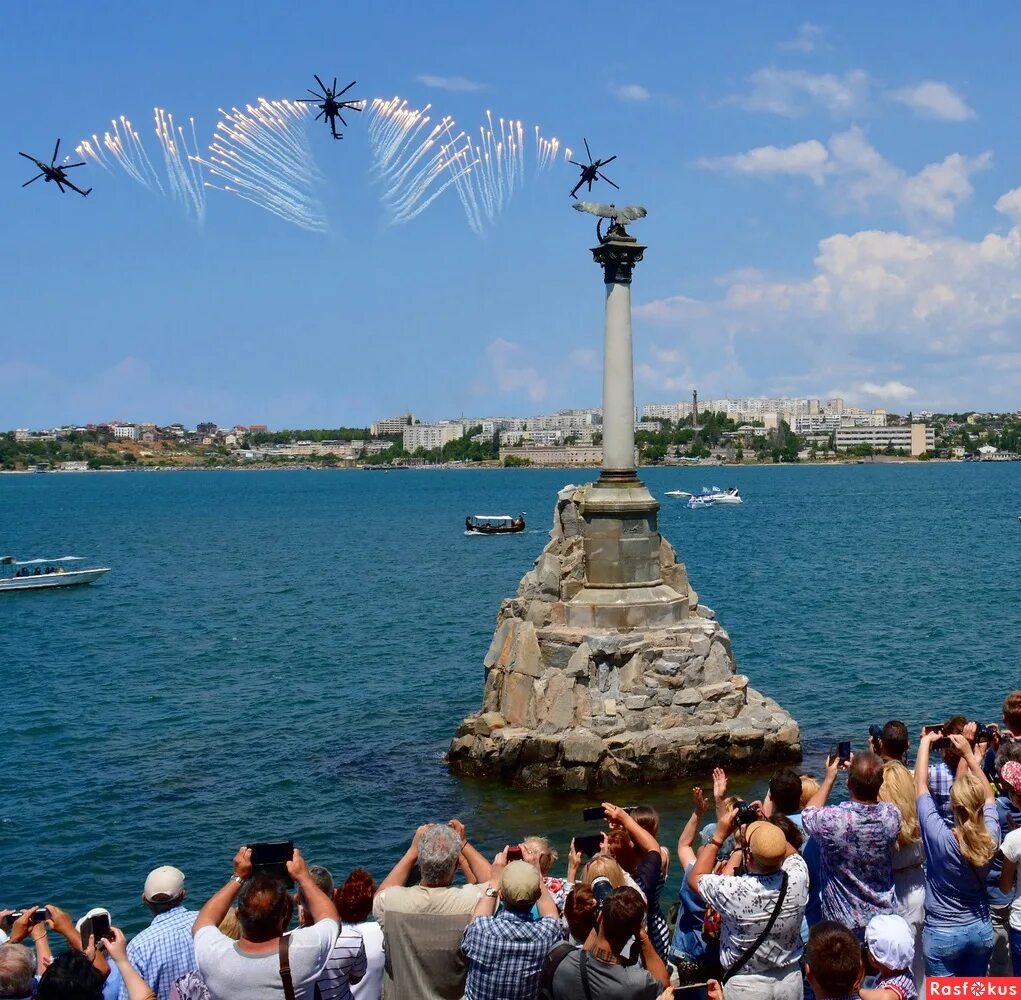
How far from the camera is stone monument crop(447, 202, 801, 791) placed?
55.0ft

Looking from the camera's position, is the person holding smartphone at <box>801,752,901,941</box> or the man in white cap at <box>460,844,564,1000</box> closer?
the man in white cap at <box>460,844,564,1000</box>

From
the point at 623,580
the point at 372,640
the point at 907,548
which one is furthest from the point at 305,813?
the point at 907,548

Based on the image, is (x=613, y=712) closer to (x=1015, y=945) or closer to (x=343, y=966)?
(x=1015, y=945)

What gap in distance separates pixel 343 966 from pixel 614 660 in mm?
12352

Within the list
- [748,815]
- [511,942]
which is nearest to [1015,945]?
[748,815]

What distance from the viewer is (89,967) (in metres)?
4.92

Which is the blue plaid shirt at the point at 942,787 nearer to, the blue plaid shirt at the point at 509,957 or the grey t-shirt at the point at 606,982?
the grey t-shirt at the point at 606,982

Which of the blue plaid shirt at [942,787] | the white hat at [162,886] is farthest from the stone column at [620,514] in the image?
the white hat at [162,886]

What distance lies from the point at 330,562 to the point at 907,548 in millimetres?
28754

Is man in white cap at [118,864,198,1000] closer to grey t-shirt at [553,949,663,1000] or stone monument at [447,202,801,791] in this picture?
grey t-shirt at [553,949,663,1000]

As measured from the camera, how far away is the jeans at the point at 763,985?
17.7ft

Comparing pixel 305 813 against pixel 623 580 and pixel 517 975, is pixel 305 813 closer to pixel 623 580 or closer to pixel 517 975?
pixel 623 580

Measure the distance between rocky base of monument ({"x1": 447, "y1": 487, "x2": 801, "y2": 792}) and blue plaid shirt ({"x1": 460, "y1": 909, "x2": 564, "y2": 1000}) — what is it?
11.5 m

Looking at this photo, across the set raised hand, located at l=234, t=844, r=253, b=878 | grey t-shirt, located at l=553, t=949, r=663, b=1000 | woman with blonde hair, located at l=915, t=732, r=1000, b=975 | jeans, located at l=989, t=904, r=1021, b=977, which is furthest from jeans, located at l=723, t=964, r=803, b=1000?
raised hand, located at l=234, t=844, r=253, b=878
